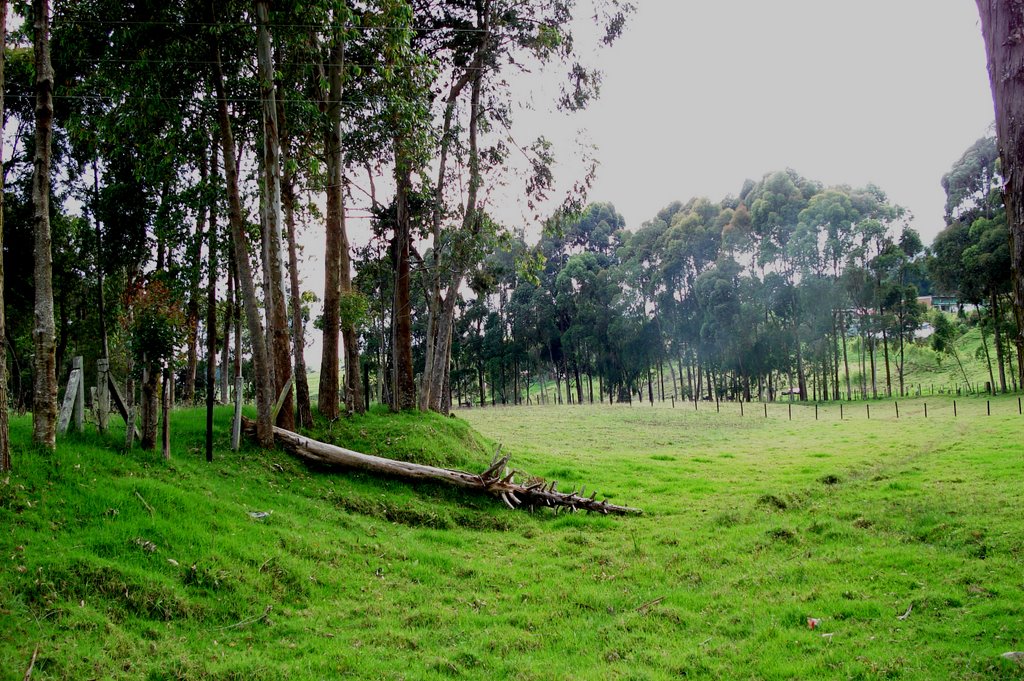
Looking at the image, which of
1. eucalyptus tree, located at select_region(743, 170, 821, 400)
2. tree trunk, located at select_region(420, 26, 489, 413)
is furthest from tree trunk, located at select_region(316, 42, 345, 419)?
eucalyptus tree, located at select_region(743, 170, 821, 400)

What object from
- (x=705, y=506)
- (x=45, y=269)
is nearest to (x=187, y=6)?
(x=45, y=269)

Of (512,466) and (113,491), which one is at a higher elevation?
(113,491)

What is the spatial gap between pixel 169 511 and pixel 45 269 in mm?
→ 3564

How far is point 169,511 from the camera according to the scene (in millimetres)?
7906

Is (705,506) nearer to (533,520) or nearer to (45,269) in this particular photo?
(533,520)

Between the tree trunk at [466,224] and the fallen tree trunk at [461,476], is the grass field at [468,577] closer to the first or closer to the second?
the fallen tree trunk at [461,476]

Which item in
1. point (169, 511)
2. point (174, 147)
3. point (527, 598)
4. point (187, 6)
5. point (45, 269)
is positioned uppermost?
point (187, 6)

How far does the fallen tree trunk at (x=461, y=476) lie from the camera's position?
12.3 m

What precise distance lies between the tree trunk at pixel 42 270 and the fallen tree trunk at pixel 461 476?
4375 millimetres

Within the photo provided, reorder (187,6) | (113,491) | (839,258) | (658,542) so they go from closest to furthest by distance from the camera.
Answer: (113,491) < (658,542) < (187,6) < (839,258)

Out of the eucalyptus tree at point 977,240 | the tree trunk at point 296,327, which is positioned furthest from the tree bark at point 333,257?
the eucalyptus tree at point 977,240

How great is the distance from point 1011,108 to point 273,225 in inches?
472

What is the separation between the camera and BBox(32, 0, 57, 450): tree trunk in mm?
7996

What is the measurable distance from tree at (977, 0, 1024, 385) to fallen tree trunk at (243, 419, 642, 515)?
8.92 meters
